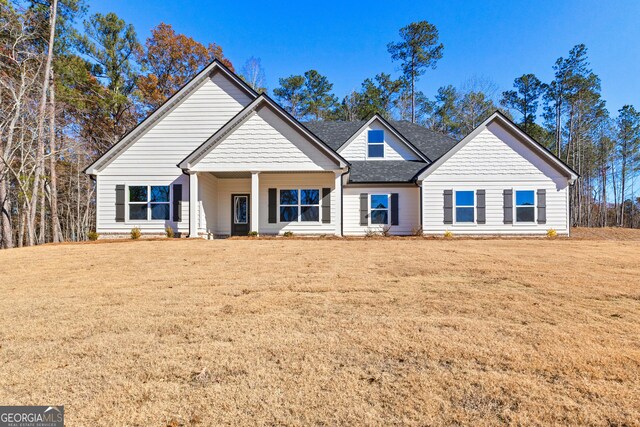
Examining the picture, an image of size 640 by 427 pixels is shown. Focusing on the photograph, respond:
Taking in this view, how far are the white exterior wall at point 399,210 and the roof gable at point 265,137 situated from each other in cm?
298

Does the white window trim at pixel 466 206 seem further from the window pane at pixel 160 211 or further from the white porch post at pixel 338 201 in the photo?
the window pane at pixel 160 211

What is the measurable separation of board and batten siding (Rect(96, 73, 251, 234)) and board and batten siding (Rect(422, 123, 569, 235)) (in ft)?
32.8

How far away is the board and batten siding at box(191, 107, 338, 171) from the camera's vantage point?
14.2 metres

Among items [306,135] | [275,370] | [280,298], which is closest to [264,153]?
[306,135]

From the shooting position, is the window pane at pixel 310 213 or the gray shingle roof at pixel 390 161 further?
the gray shingle roof at pixel 390 161

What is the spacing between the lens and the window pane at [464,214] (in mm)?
15781

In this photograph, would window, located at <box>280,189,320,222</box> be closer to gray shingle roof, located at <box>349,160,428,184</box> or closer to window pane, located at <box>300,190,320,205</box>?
window pane, located at <box>300,190,320,205</box>

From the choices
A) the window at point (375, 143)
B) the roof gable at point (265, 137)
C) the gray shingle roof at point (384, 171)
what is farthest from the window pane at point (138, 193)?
the window at point (375, 143)

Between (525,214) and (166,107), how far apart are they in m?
17.4

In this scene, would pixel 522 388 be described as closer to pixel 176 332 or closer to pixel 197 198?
pixel 176 332

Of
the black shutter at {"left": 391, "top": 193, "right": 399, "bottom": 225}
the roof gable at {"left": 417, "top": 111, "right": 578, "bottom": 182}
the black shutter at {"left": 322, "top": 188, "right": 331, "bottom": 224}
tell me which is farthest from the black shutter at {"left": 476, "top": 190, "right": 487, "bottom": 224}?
the black shutter at {"left": 322, "top": 188, "right": 331, "bottom": 224}

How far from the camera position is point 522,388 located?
267cm

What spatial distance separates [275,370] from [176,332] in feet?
5.12

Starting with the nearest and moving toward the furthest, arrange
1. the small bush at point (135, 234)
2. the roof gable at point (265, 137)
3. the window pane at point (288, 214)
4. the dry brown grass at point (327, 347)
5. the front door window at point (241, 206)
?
the dry brown grass at point (327, 347)
the roof gable at point (265, 137)
the small bush at point (135, 234)
the window pane at point (288, 214)
the front door window at point (241, 206)
